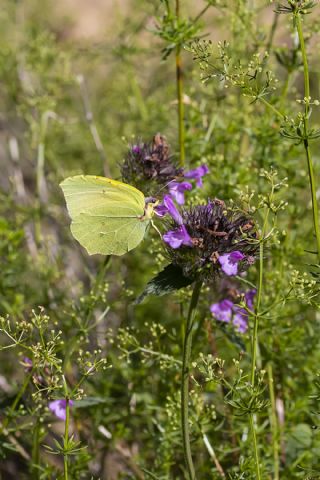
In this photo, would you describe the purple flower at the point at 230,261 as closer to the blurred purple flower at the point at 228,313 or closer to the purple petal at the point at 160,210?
the purple petal at the point at 160,210

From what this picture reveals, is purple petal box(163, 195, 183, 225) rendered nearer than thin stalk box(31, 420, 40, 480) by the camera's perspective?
Yes

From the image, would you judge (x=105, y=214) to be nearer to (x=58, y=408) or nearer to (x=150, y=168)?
(x=150, y=168)

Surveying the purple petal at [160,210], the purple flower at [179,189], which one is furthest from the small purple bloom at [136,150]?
the purple petal at [160,210]

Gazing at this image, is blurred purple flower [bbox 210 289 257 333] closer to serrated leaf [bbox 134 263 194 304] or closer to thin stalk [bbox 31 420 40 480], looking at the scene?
serrated leaf [bbox 134 263 194 304]

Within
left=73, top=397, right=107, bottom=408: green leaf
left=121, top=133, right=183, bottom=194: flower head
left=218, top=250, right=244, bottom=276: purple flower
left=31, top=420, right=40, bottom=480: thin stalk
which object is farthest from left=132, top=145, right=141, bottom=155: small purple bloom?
left=31, top=420, right=40, bottom=480: thin stalk

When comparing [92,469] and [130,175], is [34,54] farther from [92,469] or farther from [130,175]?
[92,469]

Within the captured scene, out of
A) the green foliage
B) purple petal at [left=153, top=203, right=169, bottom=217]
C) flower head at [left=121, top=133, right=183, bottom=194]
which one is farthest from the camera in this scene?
flower head at [left=121, top=133, right=183, bottom=194]
